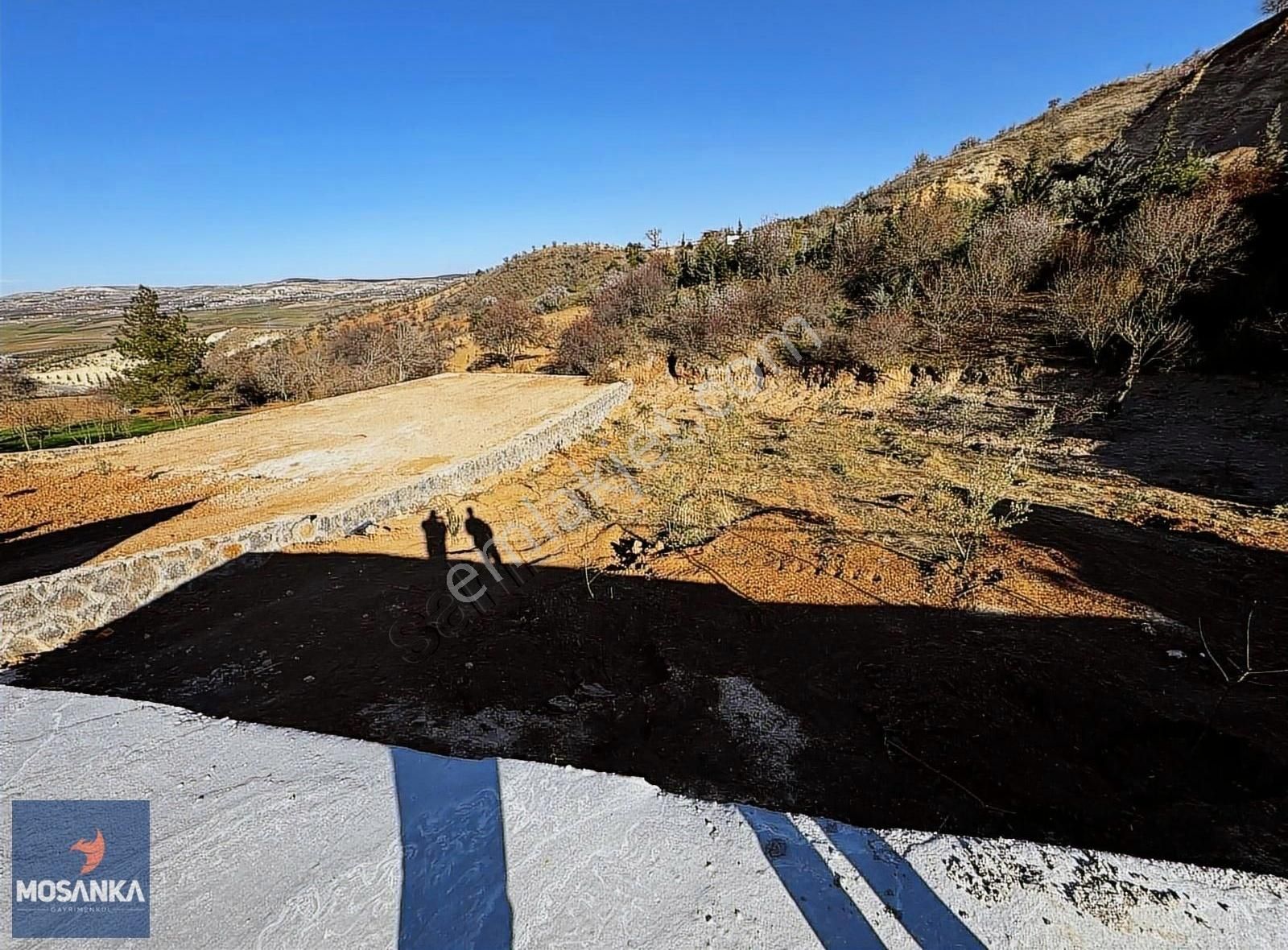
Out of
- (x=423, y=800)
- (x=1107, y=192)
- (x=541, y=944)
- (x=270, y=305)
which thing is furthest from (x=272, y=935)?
(x=270, y=305)

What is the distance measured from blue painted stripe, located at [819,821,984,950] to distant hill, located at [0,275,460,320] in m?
65.1

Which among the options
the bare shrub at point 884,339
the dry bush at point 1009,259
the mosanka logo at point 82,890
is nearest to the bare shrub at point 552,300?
the bare shrub at point 884,339

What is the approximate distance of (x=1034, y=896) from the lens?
53.3 inches

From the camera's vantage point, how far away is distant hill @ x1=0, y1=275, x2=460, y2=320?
70062 millimetres

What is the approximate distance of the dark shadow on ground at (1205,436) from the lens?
23.0ft

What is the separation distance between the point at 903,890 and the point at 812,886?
238mm

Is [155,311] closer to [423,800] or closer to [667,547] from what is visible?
[667,547]

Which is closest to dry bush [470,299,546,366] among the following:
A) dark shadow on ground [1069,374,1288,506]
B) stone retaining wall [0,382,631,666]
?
stone retaining wall [0,382,631,666]

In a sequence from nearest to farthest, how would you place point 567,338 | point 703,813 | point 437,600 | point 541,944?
point 541,944, point 703,813, point 437,600, point 567,338

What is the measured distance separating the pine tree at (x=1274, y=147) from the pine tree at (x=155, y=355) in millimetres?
27665

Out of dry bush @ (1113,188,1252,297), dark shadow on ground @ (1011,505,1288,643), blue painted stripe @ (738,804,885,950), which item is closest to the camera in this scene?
blue painted stripe @ (738,804,885,950)

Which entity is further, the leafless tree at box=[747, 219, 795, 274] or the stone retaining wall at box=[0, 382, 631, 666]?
the leafless tree at box=[747, 219, 795, 274]

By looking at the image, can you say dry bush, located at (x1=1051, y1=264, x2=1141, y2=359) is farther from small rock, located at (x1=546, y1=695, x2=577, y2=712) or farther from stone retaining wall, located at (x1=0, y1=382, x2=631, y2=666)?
small rock, located at (x1=546, y1=695, x2=577, y2=712)

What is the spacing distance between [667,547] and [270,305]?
86275 millimetres
